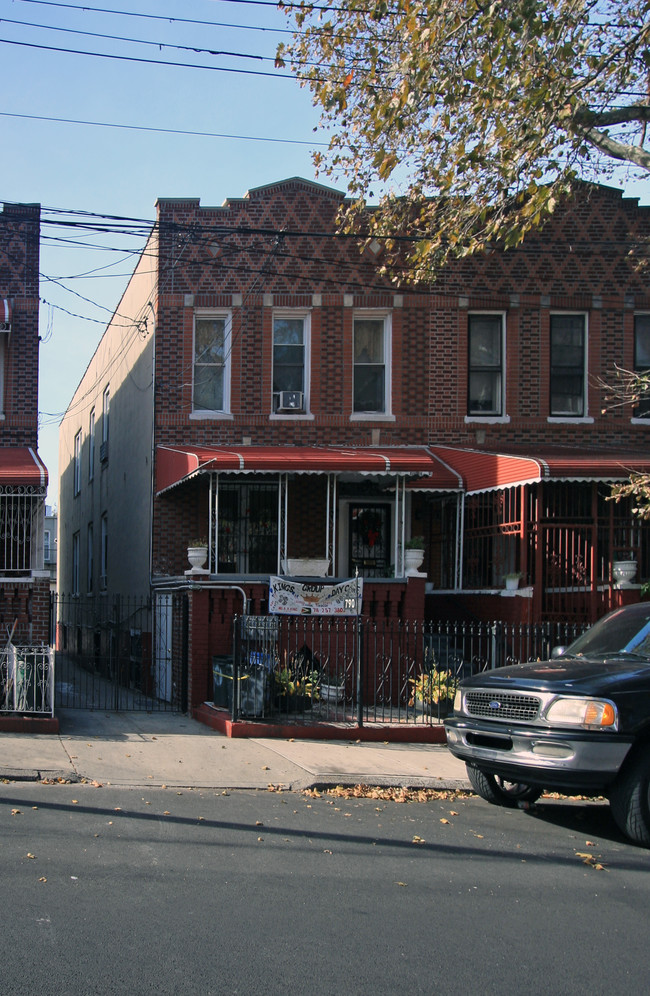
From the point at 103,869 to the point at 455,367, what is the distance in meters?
12.9

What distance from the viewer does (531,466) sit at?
50.6ft

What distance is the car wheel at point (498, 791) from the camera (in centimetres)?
913

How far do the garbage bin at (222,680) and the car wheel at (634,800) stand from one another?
6.35 m

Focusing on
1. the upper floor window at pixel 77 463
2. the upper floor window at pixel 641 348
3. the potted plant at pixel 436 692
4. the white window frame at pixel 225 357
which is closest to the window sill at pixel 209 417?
the white window frame at pixel 225 357

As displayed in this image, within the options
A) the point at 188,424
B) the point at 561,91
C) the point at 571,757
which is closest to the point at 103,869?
the point at 571,757

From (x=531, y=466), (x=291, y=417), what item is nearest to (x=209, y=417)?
(x=291, y=417)

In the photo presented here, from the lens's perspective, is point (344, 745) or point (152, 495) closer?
point (344, 745)

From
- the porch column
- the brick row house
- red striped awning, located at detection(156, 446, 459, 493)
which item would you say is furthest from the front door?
red striped awning, located at detection(156, 446, 459, 493)

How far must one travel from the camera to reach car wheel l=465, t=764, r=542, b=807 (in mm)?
9133

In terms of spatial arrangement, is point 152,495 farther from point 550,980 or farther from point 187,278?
point 550,980

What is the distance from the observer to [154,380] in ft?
58.0

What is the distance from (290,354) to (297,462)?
297 centimetres

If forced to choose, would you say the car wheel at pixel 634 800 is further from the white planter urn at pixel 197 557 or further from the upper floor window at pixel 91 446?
the upper floor window at pixel 91 446

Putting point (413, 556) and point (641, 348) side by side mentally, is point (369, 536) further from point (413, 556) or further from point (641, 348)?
point (641, 348)
